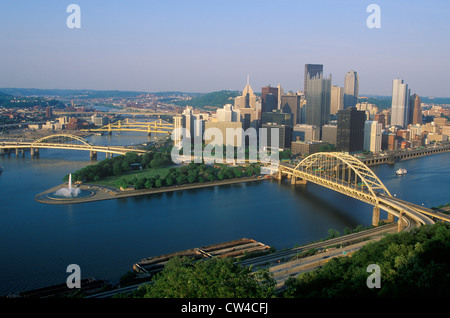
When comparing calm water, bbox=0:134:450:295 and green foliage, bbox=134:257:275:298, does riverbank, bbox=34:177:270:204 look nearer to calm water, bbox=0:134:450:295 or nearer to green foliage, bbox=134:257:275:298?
calm water, bbox=0:134:450:295

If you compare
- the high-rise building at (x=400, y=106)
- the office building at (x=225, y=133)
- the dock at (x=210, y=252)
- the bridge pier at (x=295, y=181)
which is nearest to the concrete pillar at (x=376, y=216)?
the dock at (x=210, y=252)

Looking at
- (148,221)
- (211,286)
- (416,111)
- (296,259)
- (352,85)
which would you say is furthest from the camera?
(352,85)

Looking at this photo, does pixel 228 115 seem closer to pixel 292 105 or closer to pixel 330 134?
pixel 330 134

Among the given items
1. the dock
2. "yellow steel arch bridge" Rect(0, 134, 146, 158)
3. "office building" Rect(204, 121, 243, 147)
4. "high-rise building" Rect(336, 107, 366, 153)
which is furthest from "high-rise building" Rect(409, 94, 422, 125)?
the dock

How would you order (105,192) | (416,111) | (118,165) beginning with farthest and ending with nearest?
(416,111)
(118,165)
(105,192)

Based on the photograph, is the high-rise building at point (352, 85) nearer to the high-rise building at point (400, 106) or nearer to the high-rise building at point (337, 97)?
the high-rise building at point (337, 97)

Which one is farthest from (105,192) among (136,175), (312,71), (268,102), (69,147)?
(312,71)
